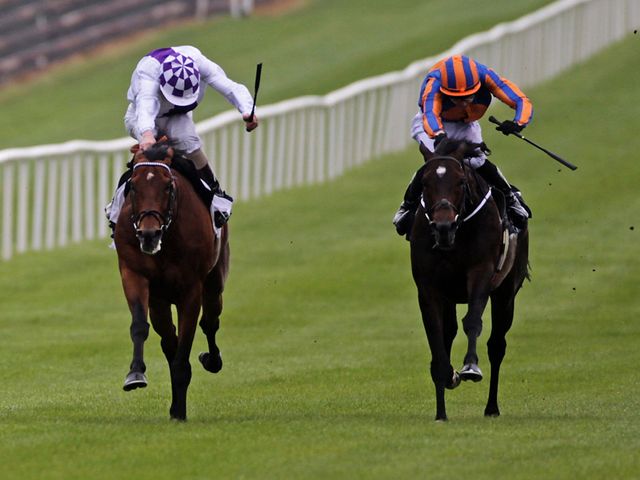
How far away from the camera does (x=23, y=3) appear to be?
4072 centimetres

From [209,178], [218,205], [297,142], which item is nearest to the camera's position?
[218,205]

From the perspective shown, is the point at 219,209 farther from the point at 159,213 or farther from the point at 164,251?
the point at 159,213

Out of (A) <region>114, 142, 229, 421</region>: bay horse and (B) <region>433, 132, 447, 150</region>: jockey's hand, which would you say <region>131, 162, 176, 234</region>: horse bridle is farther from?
(B) <region>433, 132, 447, 150</region>: jockey's hand

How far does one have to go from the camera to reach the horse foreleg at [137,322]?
11883mm

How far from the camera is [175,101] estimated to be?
12961mm

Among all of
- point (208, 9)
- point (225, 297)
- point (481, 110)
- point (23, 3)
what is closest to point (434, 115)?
point (481, 110)

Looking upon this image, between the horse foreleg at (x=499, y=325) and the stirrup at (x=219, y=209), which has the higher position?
the stirrup at (x=219, y=209)

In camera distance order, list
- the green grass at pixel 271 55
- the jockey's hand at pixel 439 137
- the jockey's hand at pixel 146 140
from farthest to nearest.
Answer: the green grass at pixel 271 55 < the jockey's hand at pixel 439 137 < the jockey's hand at pixel 146 140

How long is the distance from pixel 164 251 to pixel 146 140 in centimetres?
75

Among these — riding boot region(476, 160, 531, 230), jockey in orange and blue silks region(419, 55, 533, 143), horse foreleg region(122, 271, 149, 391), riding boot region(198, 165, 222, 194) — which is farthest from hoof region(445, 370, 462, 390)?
horse foreleg region(122, 271, 149, 391)

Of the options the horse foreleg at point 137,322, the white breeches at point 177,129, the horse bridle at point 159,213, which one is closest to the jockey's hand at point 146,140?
the horse bridle at point 159,213

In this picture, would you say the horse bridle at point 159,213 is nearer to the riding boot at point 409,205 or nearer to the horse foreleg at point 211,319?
the riding boot at point 409,205

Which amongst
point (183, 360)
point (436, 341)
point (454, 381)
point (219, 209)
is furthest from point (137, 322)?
point (454, 381)

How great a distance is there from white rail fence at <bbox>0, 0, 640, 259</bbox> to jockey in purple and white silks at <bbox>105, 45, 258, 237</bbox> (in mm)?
10071
